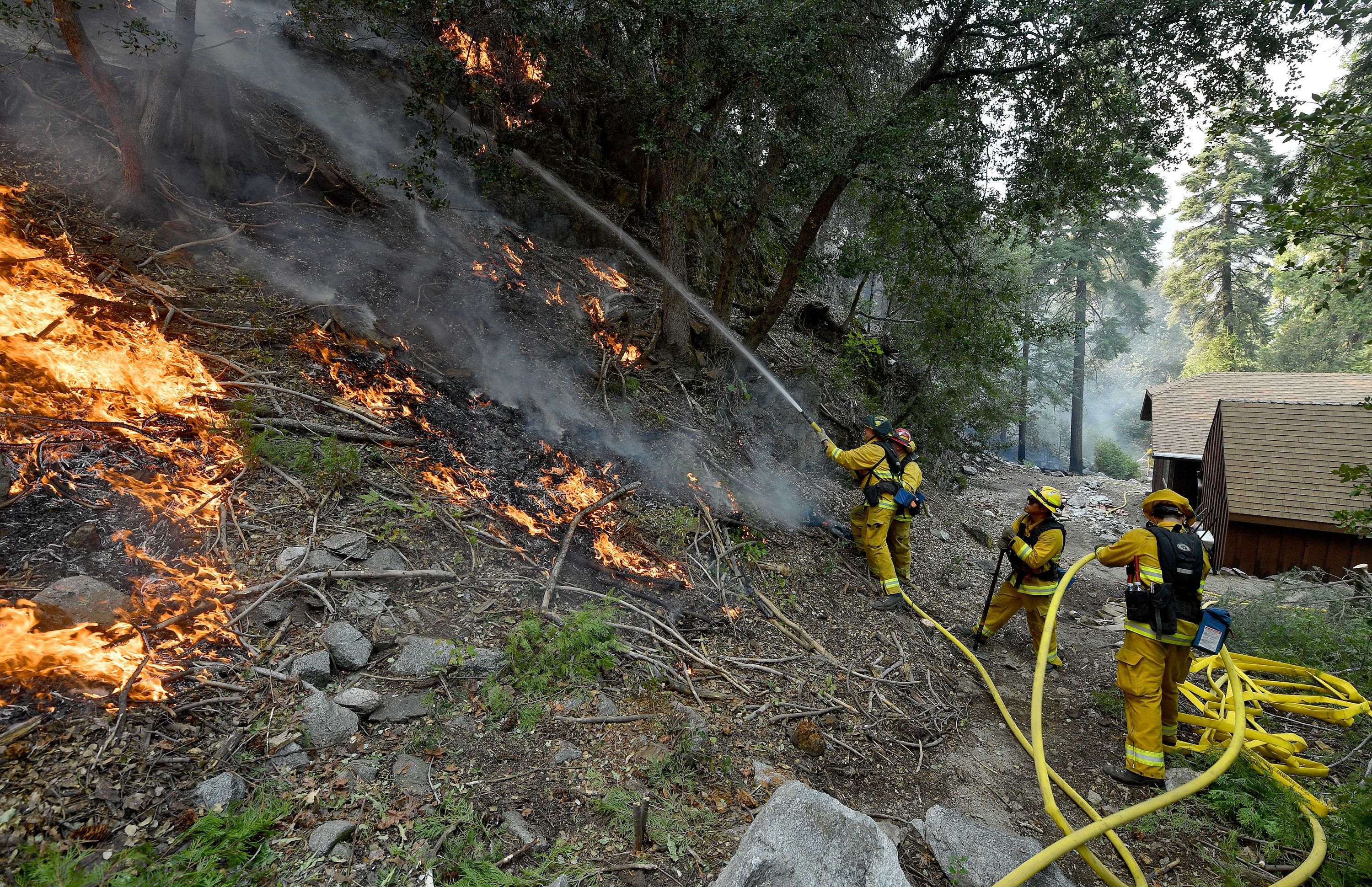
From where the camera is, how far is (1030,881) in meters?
3.20

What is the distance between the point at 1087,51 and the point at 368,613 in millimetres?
10295

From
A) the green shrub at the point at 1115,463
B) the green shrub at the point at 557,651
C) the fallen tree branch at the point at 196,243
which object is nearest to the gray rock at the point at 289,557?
the green shrub at the point at 557,651

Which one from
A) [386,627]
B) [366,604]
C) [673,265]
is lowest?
[386,627]

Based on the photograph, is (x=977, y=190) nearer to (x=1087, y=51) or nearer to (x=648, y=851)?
(x=1087, y=51)

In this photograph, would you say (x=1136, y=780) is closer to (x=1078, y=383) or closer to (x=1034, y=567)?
(x=1034, y=567)

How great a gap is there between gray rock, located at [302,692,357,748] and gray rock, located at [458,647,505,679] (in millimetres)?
722

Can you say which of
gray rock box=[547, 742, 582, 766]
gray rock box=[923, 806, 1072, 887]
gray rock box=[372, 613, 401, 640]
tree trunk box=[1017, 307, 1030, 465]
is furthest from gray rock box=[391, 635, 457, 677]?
tree trunk box=[1017, 307, 1030, 465]

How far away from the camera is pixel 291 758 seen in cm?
310

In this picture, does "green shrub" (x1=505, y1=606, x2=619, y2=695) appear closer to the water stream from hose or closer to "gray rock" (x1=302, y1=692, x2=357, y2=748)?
"gray rock" (x1=302, y1=692, x2=357, y2=748)

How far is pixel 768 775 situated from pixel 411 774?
2286mm

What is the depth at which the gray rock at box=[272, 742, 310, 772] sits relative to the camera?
10.0ft

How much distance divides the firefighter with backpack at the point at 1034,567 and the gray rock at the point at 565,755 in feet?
15.3

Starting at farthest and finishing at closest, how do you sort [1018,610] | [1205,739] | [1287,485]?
[1287,485]
[1018,610]
[1205,739]

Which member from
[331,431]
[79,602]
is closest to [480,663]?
[79,602]
